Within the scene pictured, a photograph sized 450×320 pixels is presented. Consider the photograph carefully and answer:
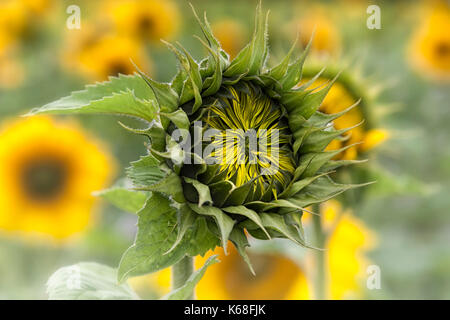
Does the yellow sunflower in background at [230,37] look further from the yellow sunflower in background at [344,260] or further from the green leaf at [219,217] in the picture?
the green leaf at [219,217]

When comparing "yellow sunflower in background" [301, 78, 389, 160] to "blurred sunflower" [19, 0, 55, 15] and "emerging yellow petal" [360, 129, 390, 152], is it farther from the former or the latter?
"blurred sunflower" [19, 0, 55, 15]

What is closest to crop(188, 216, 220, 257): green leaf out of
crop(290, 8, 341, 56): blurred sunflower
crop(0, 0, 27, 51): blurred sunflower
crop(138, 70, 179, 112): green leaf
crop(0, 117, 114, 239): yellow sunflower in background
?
crop(138, 70, 179, 112): green leaf

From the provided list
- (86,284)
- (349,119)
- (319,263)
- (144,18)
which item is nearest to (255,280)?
(319,263)

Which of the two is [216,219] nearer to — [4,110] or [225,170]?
[225,170]

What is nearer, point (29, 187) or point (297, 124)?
point (297, 124)

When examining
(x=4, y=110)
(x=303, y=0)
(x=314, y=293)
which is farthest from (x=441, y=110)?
(x=4, y=110)
